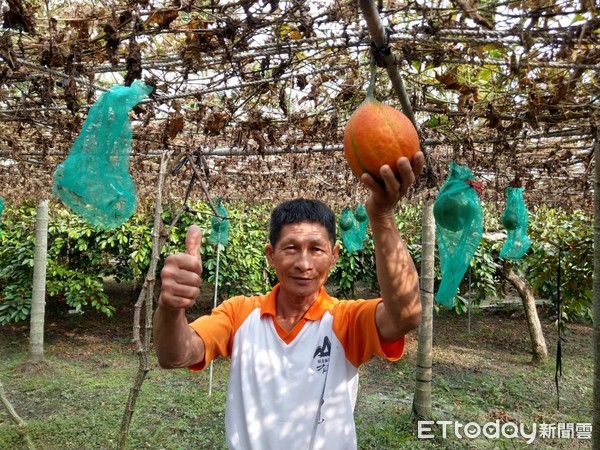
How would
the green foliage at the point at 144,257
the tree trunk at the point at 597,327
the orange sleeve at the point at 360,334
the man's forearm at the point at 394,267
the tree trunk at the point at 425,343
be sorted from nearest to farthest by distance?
the man's forearm at the point at 394,267 < the orange sleeve at the point at 360,334 < the tree trunk at the point at 597,327 < the tree trunk at the point at 425,343 < the green foliage at the point at 144,257

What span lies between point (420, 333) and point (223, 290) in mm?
5067

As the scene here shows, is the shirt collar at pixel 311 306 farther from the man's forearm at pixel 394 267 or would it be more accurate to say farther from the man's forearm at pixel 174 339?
the man's forearm at pixel 394 267

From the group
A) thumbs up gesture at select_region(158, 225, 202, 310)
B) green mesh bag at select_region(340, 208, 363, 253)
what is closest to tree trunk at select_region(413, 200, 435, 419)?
green mesh bag at select_region(340, 208, 363, 253)

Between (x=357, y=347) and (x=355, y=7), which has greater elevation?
(x=355, y=7)

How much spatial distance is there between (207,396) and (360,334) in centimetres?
449

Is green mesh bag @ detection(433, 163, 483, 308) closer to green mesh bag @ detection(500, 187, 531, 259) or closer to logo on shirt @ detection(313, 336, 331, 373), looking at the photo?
logo on shirt @ detection(313, 336, 331, 373)

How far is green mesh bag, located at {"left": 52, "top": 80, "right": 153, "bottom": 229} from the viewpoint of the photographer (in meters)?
1.96

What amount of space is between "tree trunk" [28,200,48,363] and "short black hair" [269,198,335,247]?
5.61 meters

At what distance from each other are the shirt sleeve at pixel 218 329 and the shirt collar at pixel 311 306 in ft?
0.38

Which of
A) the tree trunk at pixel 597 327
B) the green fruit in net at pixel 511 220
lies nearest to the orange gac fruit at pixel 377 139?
the tree trunk at pixel 597 327

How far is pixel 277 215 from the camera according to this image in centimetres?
191

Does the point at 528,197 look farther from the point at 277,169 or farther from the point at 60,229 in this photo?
the point at 60,229

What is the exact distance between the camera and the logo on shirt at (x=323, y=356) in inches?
69.6

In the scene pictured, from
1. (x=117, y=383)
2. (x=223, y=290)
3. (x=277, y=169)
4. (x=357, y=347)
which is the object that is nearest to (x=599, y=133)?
(x=357, y=347)
